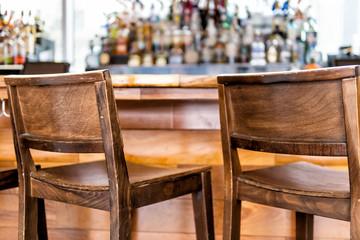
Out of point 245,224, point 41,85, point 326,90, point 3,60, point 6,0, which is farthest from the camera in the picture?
point 6,0

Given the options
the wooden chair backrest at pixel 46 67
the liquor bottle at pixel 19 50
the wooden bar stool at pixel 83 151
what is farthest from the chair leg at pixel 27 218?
the liquor bottle at pixel 19 50

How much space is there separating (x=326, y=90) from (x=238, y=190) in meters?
0.35

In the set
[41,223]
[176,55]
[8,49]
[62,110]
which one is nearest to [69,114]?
[62,110]

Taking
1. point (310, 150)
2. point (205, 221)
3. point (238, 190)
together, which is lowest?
point (205, 221)

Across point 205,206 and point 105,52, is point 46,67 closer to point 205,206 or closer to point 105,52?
point 205,206

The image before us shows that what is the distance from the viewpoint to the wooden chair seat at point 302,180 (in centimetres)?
83

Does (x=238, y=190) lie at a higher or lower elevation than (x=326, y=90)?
lower

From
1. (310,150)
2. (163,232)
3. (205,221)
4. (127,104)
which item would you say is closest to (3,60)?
(127,104)

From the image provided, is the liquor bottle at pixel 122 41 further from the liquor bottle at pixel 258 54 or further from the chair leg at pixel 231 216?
the chair leg at pixel 231 216

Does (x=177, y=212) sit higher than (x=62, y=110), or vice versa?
(x=62, y=110)

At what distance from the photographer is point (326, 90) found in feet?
2.53

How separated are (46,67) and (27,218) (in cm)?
126

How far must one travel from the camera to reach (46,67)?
211 cm

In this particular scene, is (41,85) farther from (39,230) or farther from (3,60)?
(3,60)
